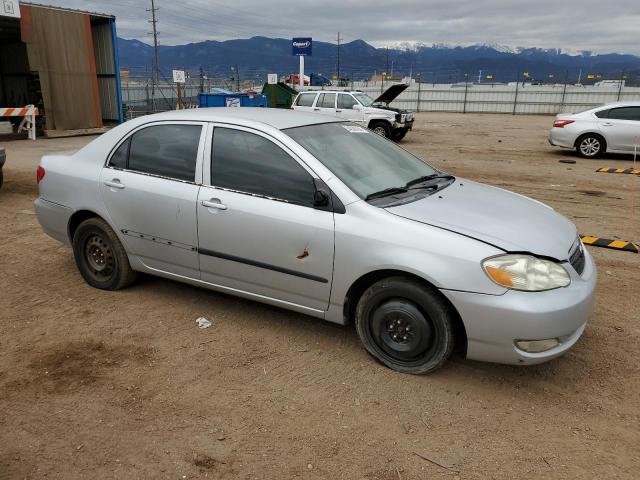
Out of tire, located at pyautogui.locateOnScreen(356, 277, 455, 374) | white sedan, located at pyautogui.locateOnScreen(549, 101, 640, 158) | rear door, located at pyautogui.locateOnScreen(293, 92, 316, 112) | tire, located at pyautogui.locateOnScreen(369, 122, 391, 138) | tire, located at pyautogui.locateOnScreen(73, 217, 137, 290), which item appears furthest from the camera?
rear door, located at pyautogui.locateOnScreen(293, 92, 316, 112)

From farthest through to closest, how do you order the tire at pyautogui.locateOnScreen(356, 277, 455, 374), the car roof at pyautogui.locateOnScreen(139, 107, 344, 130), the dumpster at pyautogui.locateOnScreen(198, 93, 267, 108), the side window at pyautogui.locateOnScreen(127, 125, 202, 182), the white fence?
the white fence, the dumpster at pyautogui.locateOnScreen(198, 93, 267, 108), the side window at pyautogui.locateOnScreen(127, 125, 202, 182), the car roof at pyautogui.locateOnScreen(139, 107, 344, 130), the tire at pyautogui.locateOnScreen(356, 277, 455, 374)

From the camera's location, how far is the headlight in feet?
9.76

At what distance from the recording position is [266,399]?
3.15m

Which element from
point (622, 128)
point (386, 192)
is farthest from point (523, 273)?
point (622, 128)

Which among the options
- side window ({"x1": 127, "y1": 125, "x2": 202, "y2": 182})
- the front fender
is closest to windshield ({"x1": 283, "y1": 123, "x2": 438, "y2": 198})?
the front fender

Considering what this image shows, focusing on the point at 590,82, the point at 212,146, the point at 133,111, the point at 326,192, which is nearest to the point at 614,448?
the point at 326,192

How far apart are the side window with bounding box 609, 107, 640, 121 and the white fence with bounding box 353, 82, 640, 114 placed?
2144cm

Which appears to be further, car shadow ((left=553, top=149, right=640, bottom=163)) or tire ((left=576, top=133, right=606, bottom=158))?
car shadow ((left=553, top=149, right=640, bottom=163))

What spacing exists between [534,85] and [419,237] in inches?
1428

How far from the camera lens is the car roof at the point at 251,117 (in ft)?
12.8

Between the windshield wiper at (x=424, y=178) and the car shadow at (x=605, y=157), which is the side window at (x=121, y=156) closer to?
the windshield wiper at (x=424, y=178)

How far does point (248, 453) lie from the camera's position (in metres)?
2.70

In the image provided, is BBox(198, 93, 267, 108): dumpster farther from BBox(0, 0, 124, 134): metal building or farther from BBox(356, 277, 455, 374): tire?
BBox(356, 277, 455, 374): tire

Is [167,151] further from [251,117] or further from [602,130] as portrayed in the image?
[602,130]
